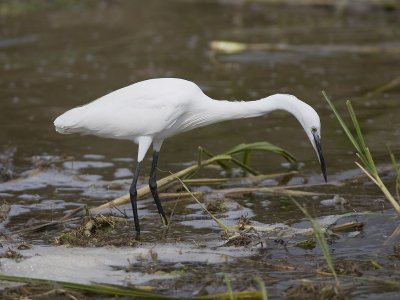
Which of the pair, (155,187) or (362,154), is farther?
(155,187)

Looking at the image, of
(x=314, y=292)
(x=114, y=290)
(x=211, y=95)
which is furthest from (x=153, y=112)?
(x=211, y=95)

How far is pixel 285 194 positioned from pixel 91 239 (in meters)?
2.19

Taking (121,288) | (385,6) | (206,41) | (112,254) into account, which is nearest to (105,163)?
(112,254)

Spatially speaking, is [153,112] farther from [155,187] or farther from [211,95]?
[211,95]

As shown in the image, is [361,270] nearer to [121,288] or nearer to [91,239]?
[121,288]

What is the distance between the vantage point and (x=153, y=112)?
7.58 m

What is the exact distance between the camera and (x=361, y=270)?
20.7 ft

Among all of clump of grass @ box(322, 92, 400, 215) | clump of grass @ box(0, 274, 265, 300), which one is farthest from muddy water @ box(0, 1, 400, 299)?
clump of grass @ box(322, 92, 400, 215)

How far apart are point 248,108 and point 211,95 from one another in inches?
214

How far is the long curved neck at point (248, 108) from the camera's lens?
736 centimetres

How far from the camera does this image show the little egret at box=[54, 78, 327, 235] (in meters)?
7.56

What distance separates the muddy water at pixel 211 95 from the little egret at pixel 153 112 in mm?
865

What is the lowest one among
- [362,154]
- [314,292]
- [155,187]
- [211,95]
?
[314,292]

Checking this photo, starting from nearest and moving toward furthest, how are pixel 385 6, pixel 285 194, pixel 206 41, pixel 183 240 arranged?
pixel 183 240
pixel 285 194
pixel 206 41
pixel 385 6
